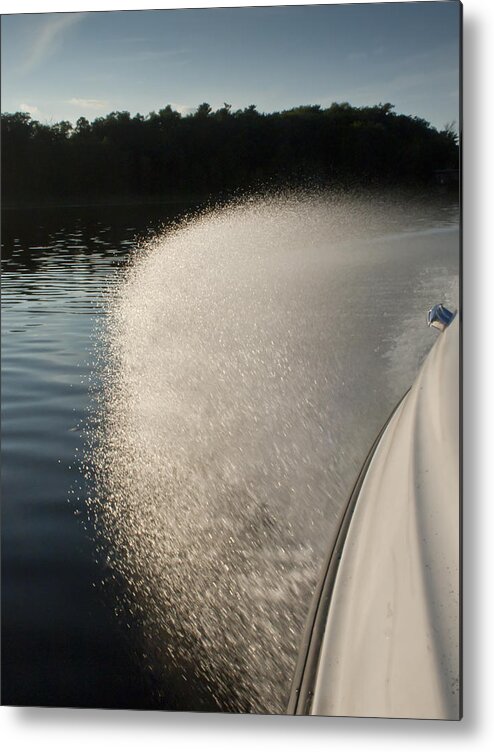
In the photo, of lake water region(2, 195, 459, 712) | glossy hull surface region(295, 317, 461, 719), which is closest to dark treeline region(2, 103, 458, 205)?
lake water region(2, 195, 459, 712)

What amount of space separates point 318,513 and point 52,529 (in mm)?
535

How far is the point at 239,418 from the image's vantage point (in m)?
1.65

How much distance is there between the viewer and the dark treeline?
1612 millimetres

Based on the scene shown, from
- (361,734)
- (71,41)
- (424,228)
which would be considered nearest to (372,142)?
(424,228)

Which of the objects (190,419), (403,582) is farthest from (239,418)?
(403,582)

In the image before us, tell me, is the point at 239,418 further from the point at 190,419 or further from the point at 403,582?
the point at 403,582

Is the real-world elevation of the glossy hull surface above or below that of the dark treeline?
below

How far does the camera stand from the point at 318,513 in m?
1.57

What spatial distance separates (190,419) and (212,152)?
54 cm

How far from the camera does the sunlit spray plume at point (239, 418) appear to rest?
158cm

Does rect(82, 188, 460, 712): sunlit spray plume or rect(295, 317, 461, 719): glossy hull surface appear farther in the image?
rect(82, 188, 460, 712): sunlit spray plume

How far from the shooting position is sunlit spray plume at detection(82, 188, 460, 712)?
158 cm

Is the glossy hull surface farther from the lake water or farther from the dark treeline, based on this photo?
the dark treeline

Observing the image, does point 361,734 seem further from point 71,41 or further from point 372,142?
point 71,41
